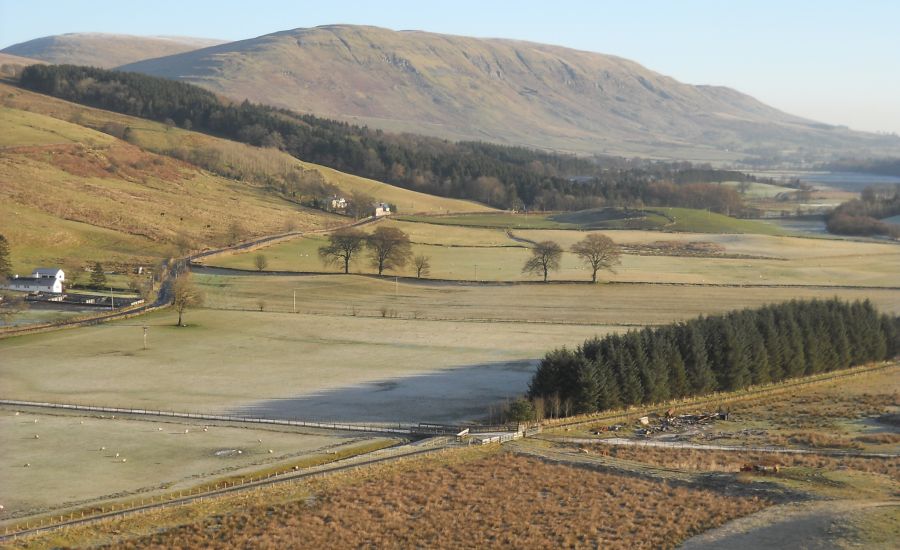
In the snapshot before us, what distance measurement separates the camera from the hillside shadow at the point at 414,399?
54500mm

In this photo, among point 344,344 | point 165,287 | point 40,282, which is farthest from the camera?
point 165,287

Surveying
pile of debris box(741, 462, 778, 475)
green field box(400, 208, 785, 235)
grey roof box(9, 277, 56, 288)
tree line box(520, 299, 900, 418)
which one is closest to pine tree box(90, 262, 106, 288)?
grey roof box(9, 277, 56, 288)

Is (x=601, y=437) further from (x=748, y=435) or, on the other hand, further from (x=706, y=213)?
(x=706, y=213)

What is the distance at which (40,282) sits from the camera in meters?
90.4

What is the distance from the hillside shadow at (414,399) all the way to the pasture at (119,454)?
345cm

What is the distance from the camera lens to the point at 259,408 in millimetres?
55719

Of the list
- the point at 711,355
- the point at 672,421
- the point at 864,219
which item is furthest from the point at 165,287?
the point at 864,219

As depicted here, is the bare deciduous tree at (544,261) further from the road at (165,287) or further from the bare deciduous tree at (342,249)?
the road at (165,287)

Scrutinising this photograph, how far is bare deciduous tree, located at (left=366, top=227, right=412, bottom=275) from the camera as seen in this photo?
105812mm

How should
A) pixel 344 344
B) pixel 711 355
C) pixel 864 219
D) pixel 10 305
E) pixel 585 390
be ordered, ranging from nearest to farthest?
1. pixel 585 390
2. pixel 711 355
3. pixel 344 344
4. pixel 10 305
5. pixel 864 219

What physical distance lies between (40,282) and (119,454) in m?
48.4

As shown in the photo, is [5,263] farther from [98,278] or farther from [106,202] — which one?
[106,202]

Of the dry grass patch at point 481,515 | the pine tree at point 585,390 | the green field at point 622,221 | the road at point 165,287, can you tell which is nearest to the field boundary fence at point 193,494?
the dry grass patch at point 481,515

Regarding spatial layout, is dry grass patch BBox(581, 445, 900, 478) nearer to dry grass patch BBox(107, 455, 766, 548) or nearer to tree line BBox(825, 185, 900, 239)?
dry grass patch BBox(107, 455, 766, 548)
